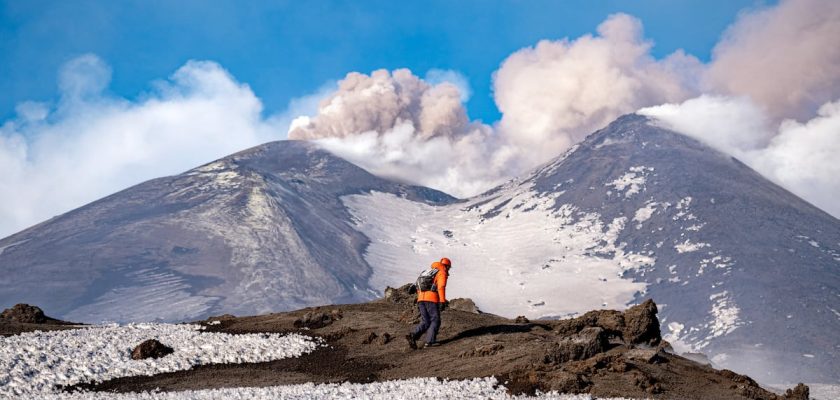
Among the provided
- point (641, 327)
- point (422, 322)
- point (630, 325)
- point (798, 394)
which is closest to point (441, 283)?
point (422, 322)

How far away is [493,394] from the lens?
75.4ft

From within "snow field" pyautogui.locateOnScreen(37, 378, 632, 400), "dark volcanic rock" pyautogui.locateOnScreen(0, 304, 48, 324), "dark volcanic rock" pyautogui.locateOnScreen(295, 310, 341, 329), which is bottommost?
"snow field" pyautogui.locateOnScreen(37, 378, 632, 400)

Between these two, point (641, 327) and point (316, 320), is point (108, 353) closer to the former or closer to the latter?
point (316, 320)

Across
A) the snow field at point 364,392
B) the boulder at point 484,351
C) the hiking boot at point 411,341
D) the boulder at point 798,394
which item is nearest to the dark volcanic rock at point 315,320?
the hiking boot at point 411,341

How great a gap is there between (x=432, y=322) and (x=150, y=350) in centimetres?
1107

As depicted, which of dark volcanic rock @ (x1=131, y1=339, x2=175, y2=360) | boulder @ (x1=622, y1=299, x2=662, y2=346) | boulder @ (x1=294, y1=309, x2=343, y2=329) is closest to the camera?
dark volcanic rock @ (x1=131, y1=339, x2=175, y2=360)

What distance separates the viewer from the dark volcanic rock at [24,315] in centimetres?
4009

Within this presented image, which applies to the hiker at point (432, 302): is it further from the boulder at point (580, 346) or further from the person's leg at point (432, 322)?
the boulder at point (580, 346)

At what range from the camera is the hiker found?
1177 inches

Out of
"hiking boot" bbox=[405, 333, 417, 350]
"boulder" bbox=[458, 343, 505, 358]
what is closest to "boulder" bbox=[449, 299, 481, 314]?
"hiking boot" bbox=[405, 333, 417, 350]

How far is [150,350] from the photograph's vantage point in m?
31.1

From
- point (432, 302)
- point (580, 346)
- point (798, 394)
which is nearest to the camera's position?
point (580, 346)

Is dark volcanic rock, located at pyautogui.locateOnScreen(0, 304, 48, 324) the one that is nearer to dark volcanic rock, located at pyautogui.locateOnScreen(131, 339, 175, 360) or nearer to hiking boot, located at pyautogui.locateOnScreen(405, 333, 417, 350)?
dark volcanic rock, located at pyautogui.locateOnScreen(131, 339, 175, 360)

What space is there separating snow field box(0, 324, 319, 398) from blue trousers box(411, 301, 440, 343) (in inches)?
211
